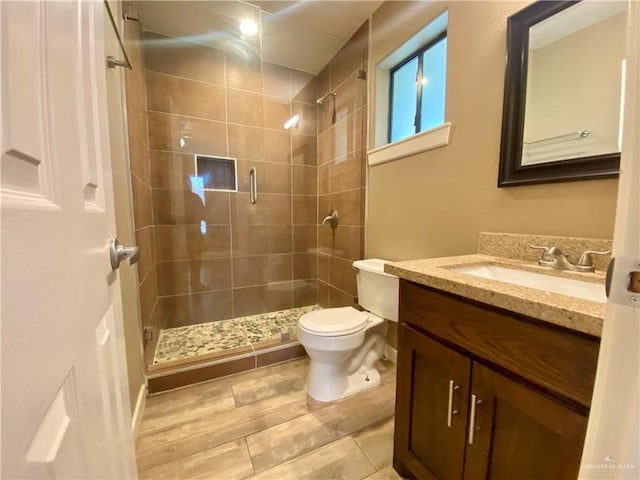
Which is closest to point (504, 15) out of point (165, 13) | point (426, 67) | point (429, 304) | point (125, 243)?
point (426, 67)

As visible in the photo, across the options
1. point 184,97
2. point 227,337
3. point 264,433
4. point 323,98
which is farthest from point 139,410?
point 323,98

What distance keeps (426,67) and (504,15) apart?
534 millimetres

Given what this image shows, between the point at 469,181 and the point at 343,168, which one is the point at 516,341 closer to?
the point at 469,181

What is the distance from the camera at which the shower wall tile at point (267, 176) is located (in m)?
2.44

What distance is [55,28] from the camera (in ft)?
1.19

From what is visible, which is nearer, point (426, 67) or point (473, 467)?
point (473, 467)

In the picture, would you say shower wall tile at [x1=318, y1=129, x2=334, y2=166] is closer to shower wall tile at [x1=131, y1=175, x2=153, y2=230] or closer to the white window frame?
the white window frame

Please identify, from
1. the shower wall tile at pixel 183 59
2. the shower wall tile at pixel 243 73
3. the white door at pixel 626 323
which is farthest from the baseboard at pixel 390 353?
the shower wall tile at pixel 183 59

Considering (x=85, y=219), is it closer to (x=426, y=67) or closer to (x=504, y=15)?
(x=504, y=15)

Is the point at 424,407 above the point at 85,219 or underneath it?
underneath

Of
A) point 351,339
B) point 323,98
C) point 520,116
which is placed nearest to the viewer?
point 520,116

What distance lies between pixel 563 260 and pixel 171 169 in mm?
2522

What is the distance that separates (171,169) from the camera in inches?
85.1

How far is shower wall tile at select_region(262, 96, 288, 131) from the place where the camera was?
2436mm
